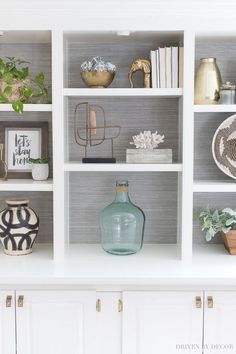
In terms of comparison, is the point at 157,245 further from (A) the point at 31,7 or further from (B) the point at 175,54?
(A) the point at 31,7

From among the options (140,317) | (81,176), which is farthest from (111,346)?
(81,176)

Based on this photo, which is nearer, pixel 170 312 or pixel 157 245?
pixel 170 312

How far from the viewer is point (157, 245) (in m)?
2.85

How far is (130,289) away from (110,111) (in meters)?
1.00

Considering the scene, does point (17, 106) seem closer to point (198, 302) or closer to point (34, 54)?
point (34, 54)

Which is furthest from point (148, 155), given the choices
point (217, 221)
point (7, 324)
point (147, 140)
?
point (7, 324)

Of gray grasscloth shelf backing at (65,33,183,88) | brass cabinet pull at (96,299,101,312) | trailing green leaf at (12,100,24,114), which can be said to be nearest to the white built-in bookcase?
gray grasscloth shelf backing at (65,33,183,88)

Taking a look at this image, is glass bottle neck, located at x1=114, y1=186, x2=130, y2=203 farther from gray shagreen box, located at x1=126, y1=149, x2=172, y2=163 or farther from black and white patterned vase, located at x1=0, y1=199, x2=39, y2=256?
black and white patterned vase, located at x1=0, y1=199, x2=39, y2=256

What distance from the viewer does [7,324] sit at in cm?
233

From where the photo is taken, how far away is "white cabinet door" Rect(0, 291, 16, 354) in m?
2.32

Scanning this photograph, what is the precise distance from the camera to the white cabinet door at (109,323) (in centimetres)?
233

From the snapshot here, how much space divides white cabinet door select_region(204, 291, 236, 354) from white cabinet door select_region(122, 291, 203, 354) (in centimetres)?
4

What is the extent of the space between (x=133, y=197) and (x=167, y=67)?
2.46 ft

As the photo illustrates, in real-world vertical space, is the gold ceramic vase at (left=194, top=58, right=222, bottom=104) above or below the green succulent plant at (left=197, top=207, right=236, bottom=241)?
above
